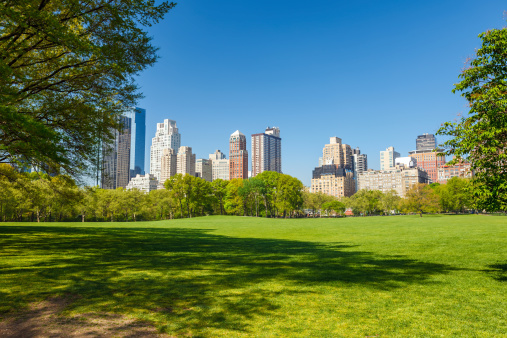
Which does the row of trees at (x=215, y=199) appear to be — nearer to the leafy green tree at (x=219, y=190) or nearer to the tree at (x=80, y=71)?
the leafy green tree at (x=219, y=190)

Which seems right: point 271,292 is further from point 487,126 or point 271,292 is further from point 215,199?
point 215,199

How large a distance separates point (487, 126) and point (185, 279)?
11055 millimetres

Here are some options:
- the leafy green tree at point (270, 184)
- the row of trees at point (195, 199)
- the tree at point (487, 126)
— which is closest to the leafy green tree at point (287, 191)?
the row of trees at point (195, 199)

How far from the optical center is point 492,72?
35.5 feet

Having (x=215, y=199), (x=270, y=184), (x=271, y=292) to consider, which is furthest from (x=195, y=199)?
(x=271, y=292)

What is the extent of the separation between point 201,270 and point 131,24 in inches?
510

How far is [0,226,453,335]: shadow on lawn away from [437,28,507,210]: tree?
386 centimetres

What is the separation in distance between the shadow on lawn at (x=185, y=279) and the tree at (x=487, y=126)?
386 cm

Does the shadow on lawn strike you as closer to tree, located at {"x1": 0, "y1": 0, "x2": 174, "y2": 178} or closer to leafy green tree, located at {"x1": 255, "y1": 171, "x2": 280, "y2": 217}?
tree, located at {"x1": 0, "y1": 0, "x2": 174, "y2": 178}

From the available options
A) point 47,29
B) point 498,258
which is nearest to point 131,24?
point 47,29

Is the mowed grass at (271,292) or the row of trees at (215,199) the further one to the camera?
the row of trees at (215,199)

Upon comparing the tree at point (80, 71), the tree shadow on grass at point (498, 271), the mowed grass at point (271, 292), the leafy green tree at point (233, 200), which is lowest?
the tree shadow on grass at point (498, 271)

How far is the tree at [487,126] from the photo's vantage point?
32.1 feet

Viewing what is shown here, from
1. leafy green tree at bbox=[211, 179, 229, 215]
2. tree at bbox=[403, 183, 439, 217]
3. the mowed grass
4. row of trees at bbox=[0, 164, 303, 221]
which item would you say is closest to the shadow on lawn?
the mowed grass
